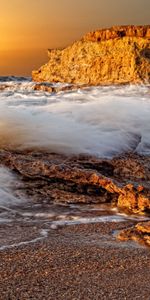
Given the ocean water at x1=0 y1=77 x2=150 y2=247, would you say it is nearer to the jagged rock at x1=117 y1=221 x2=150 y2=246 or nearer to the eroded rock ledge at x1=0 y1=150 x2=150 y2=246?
the eroded rock ledge at x1=0 y1=150 x2=150 y2=246

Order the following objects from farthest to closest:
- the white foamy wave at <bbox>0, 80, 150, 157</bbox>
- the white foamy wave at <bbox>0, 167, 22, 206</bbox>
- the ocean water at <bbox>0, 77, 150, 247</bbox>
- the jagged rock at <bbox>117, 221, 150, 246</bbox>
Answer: the white foamy wave at <bbox>0, 80, 150, 157</bbox> → the white foamy wave at <bbox>0, 167, 22, 206</bbox> → the ocean water at <bbox>0, 77, 150, 247</bbox> → the jagged rock at <bbox>117, 221, 150, 246</bbox>

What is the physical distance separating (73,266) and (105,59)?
29449 millimetres

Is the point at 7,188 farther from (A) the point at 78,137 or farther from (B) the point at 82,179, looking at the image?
(A) the point at 78,137

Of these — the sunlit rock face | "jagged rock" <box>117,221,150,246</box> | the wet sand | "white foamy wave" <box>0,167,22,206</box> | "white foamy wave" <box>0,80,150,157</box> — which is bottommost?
the wet sand

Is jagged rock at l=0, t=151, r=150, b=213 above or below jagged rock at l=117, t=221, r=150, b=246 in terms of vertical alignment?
above

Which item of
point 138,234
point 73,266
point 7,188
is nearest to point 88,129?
point 7,188

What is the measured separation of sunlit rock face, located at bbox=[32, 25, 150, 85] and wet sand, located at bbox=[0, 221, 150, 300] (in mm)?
25109

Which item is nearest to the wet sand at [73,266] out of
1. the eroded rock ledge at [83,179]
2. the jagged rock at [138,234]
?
the jagged rock at [138,234]

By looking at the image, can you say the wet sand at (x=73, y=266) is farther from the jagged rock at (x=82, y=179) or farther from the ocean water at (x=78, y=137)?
the jagged rock at (x=82, y=179)

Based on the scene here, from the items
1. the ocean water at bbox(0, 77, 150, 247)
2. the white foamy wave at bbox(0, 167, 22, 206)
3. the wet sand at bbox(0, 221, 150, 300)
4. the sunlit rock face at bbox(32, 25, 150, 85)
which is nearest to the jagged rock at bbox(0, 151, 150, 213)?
the white foamy wave at bbox(0, 167, 22, 206)

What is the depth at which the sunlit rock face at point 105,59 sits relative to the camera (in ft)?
100

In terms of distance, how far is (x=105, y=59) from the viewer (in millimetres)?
32812

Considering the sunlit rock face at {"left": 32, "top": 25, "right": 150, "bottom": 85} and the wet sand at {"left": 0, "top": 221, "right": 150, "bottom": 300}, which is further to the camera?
the sunlit rock face at {"left": 32, "top": 25, "right": 150, "bottom": 85}

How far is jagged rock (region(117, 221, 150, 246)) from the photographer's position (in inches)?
211
